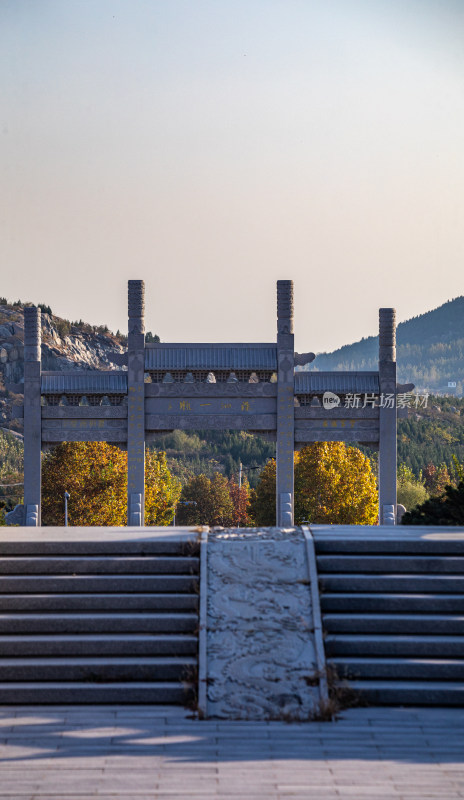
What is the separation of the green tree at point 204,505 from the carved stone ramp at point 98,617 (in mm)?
41256

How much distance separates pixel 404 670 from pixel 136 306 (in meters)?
10.8

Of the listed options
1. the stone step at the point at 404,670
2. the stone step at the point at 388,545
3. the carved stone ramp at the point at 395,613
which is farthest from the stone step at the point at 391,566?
the stone step at the point at 404,670

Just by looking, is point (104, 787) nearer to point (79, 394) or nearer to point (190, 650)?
point (190, 650)

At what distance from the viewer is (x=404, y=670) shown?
771cm

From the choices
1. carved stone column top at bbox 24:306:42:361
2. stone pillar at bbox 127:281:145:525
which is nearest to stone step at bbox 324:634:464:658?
stone pillar at bbox 127:281:145:525

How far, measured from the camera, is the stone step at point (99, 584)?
8.55 metres

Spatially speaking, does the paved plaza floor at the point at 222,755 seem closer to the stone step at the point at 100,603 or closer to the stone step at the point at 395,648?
the stone step at the point at 395,648

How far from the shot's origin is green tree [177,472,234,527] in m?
50.7

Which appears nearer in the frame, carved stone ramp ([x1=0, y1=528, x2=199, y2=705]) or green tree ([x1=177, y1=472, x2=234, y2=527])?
carved stone ramp ([x1=0, y1=528, x2=199, y2=705])

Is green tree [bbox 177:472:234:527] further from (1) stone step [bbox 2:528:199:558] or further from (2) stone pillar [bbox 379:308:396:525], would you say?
(1) stone step [bbox 2:528:199:558]

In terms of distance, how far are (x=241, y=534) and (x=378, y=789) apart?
12.7ft

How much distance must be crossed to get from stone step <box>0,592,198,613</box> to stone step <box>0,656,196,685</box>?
0.70m

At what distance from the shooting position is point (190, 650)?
25.8 ft

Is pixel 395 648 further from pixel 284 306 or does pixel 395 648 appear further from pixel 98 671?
pixel 284 306
